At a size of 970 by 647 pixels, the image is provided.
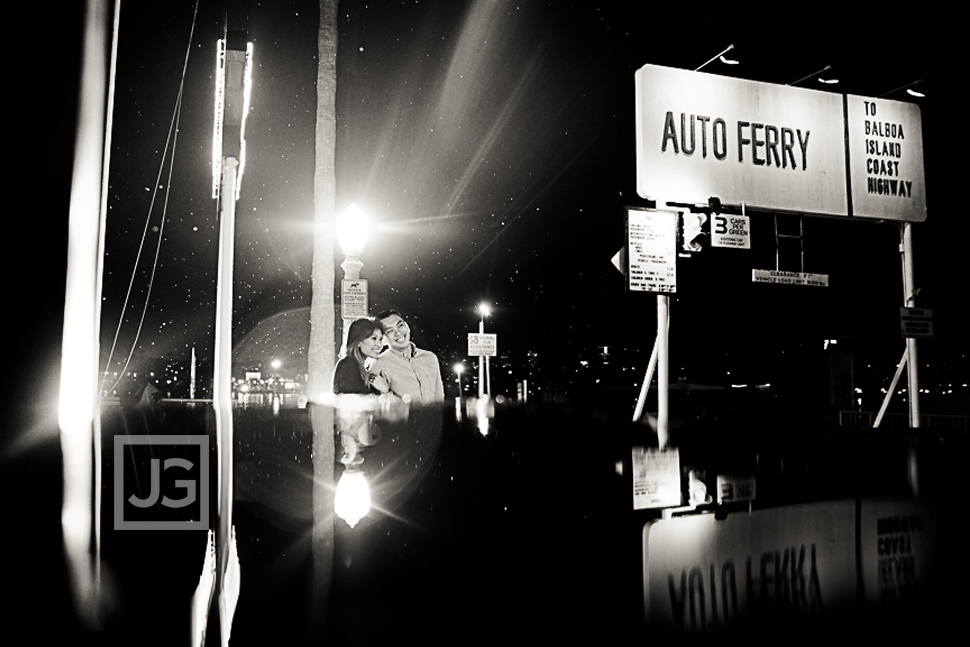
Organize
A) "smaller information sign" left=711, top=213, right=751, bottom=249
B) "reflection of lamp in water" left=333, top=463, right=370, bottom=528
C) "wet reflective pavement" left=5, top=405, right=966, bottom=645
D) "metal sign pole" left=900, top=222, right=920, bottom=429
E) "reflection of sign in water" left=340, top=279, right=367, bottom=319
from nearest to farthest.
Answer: "wet reflective pavement" left=5, top=405, right=966, bottom=645, "reflection of lamp in water" left=333, top=463, right=370, bottom=528, "reflection of sign in water" left=340, top=279, right=367, bottom=319, "smaller information sign" left=711, top=213, right=751, bottom=249, "metal sign pole" left=900, top=222, right=920, bottom=429

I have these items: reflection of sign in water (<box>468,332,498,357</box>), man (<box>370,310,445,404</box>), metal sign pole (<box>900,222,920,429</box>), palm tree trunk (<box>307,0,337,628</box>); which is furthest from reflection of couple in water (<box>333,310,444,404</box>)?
reflection of sign in water (<box>468,332,498,357</box>)

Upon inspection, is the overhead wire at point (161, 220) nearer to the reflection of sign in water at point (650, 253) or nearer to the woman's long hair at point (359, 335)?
the woman's long hair at point (359, 335)

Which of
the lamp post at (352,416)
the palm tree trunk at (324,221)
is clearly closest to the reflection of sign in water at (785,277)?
the lamp post at (352,416)

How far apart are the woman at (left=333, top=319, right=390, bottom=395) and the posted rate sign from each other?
5140mm

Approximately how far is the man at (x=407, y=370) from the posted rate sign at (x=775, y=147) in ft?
15.4

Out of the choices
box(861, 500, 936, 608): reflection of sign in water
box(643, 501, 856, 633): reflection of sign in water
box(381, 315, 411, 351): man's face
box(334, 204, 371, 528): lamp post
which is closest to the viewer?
box(643, 501, 856, 633): reflection of sign in water

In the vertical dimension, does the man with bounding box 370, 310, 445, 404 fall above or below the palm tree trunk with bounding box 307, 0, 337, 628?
below

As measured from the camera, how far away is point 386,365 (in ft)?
40.7

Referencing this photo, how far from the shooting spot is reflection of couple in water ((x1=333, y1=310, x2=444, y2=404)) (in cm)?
1151

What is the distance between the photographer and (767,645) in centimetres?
157

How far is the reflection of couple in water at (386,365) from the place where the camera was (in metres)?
11.5

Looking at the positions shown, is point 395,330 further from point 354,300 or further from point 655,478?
point 655,478

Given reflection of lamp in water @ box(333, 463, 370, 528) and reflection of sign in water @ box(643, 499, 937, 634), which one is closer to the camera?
reflection of sign in water @ box(643, 499, 937, 634)

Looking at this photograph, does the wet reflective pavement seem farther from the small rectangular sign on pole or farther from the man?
the small rectangular sign on pole
